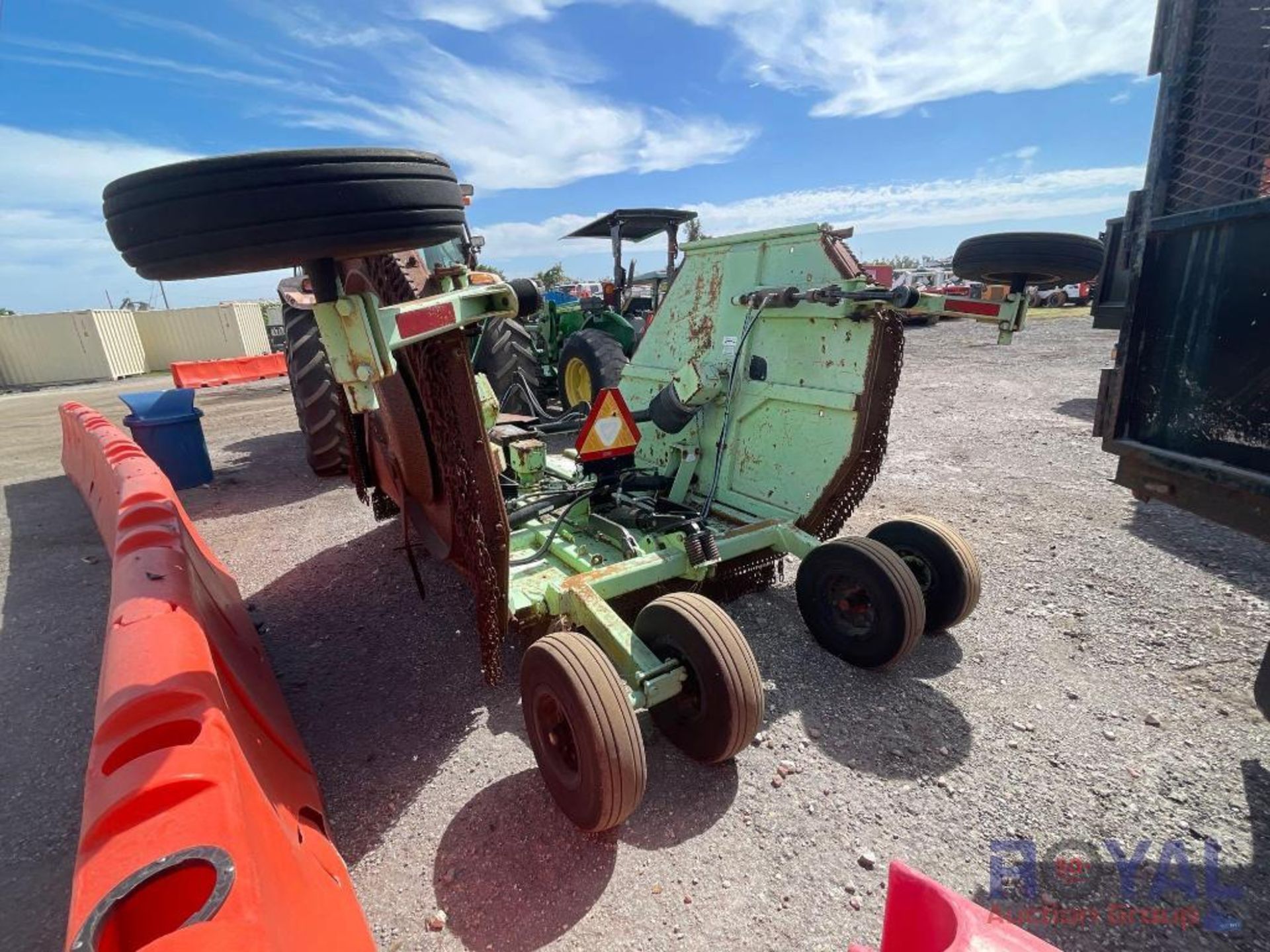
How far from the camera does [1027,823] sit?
2.08 meters

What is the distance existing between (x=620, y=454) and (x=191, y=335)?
73.1ft

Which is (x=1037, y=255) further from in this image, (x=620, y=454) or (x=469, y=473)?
(x=469, y=473)

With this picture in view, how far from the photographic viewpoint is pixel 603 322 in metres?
8.18

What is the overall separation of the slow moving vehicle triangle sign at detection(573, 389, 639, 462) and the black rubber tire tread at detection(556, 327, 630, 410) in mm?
2994

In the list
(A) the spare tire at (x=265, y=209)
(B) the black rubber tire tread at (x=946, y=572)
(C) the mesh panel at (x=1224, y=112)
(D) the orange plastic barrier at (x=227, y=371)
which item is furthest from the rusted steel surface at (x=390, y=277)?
(D) the orange plastic barrier at (x=227, y=371)

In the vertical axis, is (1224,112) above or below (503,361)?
above

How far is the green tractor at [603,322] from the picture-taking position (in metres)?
6.91

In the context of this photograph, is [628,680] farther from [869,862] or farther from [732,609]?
[732,609]

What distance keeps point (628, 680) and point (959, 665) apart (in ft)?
5.57

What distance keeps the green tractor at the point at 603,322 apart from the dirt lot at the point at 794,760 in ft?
10.8

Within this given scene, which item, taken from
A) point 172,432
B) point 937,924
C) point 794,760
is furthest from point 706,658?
point 172,432

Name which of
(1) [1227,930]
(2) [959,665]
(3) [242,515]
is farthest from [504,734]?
(3) [242,515]

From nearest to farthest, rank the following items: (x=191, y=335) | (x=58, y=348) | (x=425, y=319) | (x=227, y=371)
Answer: (x=425, y=319) → (x=227, y=371) → (x=58, y=348) → (x=191, y=335)

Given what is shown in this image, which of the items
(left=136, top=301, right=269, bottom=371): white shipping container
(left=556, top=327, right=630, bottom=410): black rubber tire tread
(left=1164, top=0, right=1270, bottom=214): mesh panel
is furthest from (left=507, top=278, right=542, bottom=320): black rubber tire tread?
(left=136, top=301, right=269, bottom=371): white shipping container
